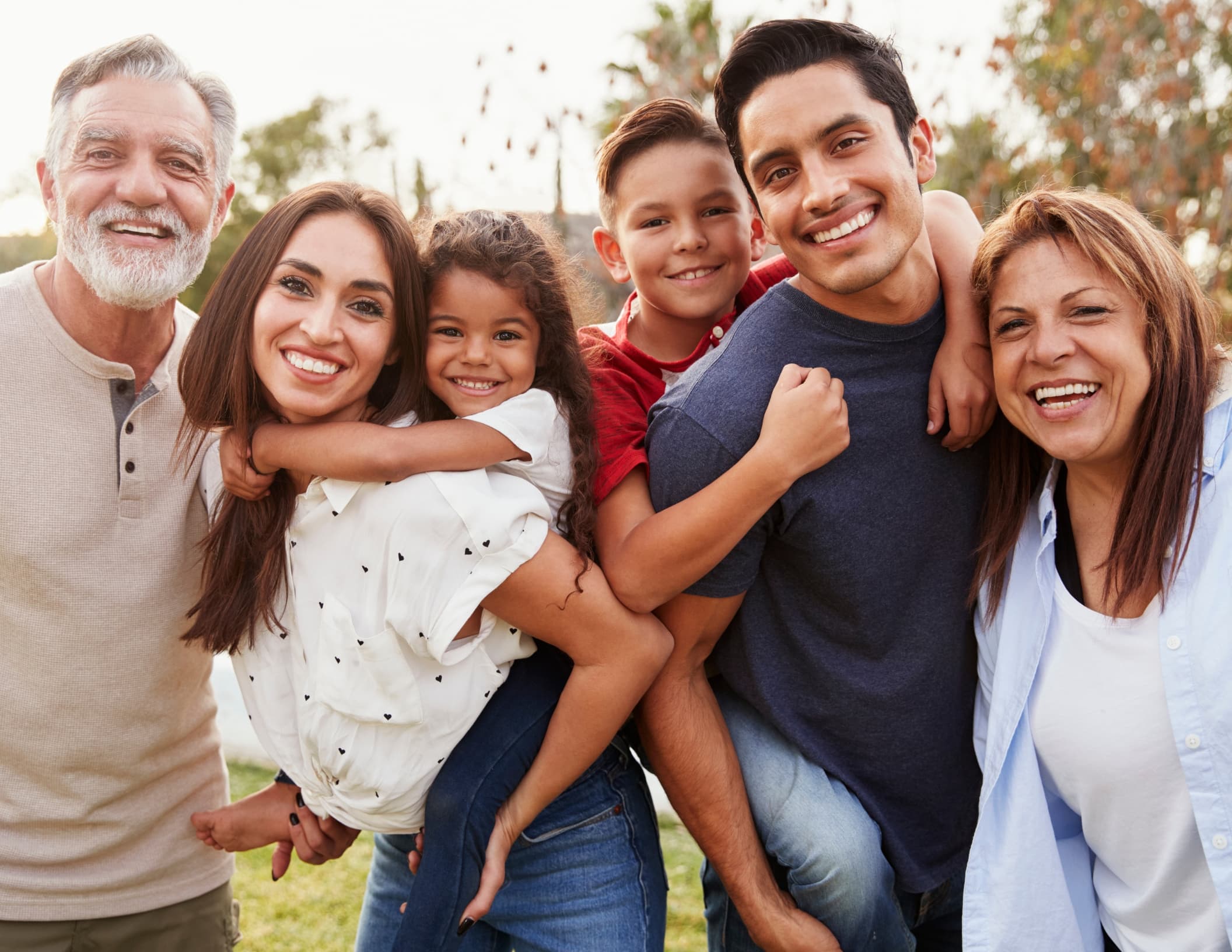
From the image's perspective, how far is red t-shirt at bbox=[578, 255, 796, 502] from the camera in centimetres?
252

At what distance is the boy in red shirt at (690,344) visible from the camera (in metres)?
2.28

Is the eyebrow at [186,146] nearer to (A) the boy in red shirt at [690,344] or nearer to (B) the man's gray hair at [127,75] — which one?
(B) the man's gray hair at [127,75]

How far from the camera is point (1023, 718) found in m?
2.34

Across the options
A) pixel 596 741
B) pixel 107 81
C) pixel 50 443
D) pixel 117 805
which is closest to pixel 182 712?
pixel 117 805

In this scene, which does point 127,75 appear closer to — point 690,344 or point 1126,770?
point 690,344

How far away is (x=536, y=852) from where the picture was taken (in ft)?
8.10

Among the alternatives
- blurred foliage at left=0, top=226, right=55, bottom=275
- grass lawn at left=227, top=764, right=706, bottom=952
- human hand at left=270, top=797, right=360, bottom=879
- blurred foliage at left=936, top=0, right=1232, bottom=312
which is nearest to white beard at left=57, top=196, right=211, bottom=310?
human hand at left=270, top=797, right=360, bottom=879

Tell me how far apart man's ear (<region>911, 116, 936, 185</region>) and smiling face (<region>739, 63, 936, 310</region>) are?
14 cm

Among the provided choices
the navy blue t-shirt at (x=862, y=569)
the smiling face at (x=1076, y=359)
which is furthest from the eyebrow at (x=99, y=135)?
the smiling face at (x=1076, y=359)

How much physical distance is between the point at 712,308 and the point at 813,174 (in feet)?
1.82

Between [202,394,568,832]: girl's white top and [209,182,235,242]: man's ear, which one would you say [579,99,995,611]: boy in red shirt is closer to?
[202,394,568,832]: girl's white top

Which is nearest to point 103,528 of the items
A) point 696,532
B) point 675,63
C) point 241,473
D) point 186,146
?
point 241,473

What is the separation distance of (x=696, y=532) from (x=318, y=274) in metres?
1.00

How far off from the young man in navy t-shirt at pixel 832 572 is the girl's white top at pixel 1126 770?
0.28 meters
